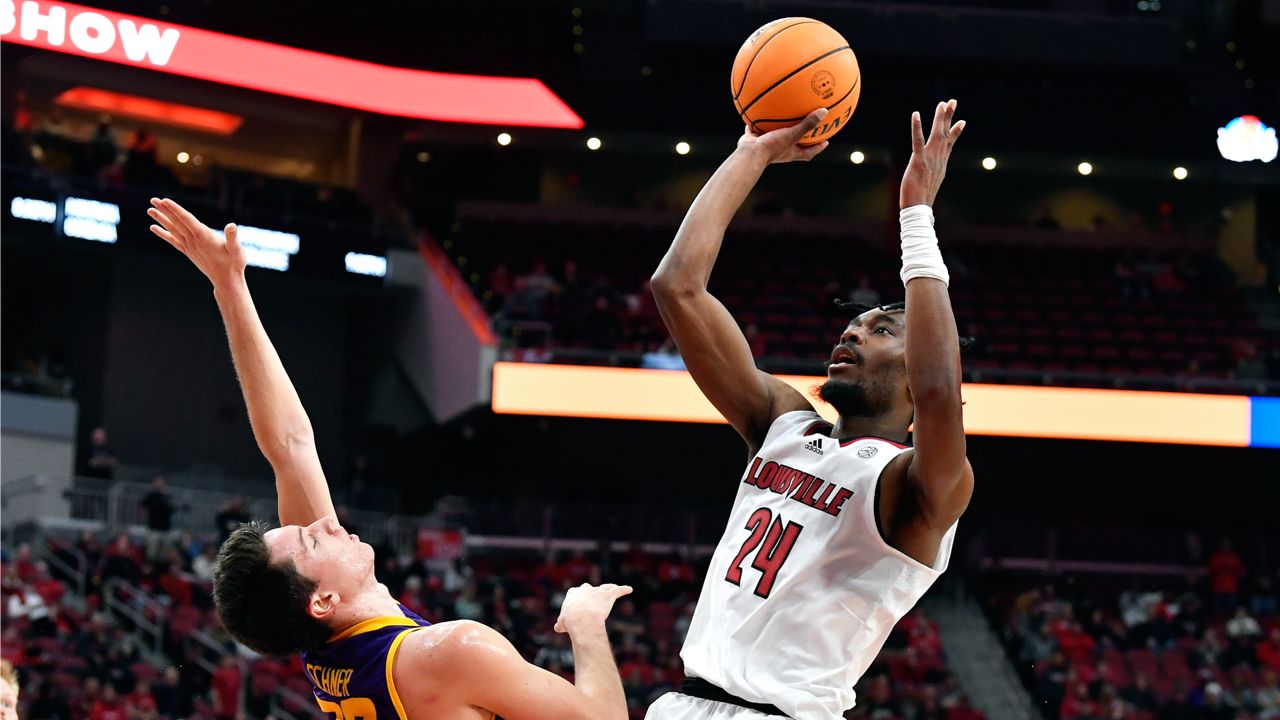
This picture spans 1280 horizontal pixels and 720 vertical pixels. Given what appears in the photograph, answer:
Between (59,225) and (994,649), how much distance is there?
525 inches

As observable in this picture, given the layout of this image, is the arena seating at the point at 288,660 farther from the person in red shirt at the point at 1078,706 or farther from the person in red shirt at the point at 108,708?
the person in red shirt at the point at 1078,706

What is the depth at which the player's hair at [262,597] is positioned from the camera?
4098 millimetres

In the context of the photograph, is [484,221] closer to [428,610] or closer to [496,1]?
[496,1]

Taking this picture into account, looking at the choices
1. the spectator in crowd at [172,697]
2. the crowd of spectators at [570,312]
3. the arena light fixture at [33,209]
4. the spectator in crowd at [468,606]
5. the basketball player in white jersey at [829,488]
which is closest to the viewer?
the basketball player in white jersey at [829,488]

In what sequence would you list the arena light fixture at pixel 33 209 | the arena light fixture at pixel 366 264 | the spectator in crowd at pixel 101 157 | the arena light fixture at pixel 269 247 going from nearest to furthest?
1. the arena light fixture at pixel 33 209
2. the spectator in crowd at pixel 101 157
3. the arena light fixture at pixel 269 247
4. the arena light fixture at pixel 366 264

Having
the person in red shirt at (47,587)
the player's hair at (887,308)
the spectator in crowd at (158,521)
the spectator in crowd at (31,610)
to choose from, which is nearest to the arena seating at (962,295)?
the spectator in crowd at (158,521)

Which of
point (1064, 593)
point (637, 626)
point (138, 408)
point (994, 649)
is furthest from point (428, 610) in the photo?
point (138, 408)

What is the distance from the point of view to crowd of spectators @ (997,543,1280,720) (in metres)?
16.4

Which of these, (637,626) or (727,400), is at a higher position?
(727,400)

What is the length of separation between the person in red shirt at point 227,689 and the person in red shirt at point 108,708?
3.09ft

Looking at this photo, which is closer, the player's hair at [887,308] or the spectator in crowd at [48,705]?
the player's hair at [887,308]

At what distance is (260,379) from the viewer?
4.82 meters

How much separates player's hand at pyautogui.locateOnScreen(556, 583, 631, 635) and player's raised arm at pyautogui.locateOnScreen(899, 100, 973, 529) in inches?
33.1

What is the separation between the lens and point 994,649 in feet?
60.8
